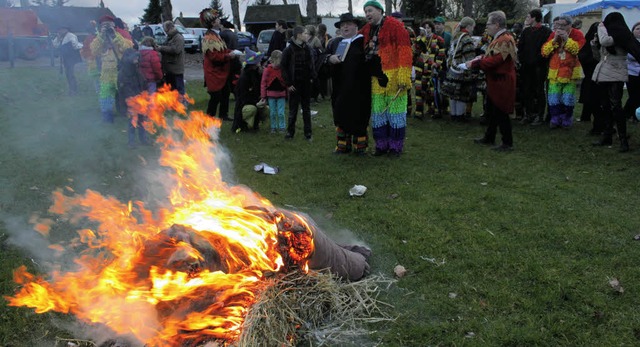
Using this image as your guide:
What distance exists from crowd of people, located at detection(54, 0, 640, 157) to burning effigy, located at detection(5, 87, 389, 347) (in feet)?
14.5

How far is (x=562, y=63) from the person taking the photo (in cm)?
1012

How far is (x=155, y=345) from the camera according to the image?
131 inches

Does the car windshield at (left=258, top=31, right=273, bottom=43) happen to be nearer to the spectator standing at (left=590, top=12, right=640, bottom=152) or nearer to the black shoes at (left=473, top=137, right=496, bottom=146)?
the black shoes at (left=473, top=137, right=496, bottom=146)

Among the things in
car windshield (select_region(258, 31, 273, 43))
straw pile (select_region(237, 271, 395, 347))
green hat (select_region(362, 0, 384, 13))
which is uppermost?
car windshield (select_region(258, 31, 273, 43))

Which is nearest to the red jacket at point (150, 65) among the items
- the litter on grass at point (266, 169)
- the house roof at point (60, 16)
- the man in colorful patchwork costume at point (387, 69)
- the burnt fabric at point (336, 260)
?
the litter on grass at point (266, 169)

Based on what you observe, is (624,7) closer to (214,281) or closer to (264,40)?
(214,281)

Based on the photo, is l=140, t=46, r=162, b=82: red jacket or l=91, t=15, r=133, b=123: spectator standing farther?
l=140, t=46, r=162, b=82: red jacket

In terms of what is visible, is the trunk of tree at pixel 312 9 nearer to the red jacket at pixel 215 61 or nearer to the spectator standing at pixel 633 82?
the red jacket at pixel 215 61

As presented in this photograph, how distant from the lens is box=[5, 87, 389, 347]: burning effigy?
3.27m

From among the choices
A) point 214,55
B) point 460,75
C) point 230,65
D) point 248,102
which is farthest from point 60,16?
point 460,75

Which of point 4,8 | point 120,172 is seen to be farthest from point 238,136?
point 4,8

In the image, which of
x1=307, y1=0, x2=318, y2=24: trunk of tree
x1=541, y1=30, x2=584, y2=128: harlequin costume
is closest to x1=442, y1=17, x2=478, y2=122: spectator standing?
x1=541, y1=30, x2=584, y2=128: harlequin costume

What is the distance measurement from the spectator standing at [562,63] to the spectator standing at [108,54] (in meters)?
8.66

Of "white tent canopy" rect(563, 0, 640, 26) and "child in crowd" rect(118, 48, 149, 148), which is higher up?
"white tent canopy" rect(563, 0, 640, 26)
